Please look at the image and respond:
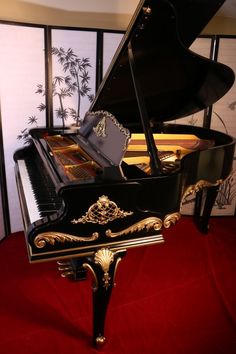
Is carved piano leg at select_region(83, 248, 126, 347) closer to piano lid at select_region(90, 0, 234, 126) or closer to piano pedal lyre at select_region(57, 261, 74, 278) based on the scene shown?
piano pedal lyre at select_region(57, 261, 74, 278)

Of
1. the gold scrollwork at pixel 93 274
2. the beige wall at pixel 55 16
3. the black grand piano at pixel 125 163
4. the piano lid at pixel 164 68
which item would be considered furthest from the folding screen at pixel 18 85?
the gold scrollwork at pixel 93 274

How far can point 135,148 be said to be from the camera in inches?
94.7

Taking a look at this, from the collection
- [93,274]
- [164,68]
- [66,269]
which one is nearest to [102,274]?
[93,274]

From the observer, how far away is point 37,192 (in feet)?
6.18

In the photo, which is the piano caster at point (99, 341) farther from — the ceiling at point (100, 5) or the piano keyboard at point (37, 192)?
the ceiling at point (100, 5)

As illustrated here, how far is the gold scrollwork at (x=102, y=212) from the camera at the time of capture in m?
1.49

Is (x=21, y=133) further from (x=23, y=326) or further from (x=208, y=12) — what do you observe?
(x=208, y=12)

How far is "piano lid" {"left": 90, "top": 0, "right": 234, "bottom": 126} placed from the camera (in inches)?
67.2

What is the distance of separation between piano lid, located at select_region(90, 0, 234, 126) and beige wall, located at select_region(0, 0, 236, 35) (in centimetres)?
115

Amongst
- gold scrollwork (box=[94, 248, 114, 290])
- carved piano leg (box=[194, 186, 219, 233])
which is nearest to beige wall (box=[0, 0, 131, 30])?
carved piano leg (box=[194, 186, 219, 233])

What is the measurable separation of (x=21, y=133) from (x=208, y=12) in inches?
73.2

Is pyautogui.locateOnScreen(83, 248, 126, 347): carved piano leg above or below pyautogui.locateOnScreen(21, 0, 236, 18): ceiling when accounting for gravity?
below

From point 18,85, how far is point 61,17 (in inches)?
32.8

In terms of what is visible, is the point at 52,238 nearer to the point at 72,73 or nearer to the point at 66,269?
the point at 66,269
